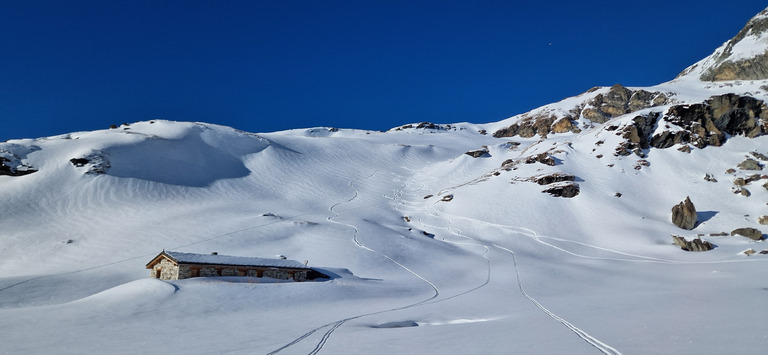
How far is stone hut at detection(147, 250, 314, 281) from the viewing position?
3253 centimetres

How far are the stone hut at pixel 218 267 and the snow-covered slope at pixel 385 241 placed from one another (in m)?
1.53

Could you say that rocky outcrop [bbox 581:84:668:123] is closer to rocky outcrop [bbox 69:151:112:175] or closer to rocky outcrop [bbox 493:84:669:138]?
rocky outcrop [bbox 493:84:669:138]

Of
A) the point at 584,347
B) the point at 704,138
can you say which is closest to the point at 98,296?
the point at 584,347

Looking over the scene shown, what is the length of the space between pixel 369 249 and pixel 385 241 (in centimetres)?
342

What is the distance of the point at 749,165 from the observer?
67812mm

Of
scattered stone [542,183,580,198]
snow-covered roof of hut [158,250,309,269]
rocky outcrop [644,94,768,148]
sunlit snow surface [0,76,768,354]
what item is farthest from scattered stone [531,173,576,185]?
snow-covered roof of hut [158,250,309,269]

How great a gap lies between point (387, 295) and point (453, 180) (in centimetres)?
5923

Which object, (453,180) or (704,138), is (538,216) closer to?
(453,180)

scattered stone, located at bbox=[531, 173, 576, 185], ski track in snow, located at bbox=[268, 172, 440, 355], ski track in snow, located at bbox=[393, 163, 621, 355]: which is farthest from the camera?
scattered stone, located at bbox=[531, 173, 576, 185]

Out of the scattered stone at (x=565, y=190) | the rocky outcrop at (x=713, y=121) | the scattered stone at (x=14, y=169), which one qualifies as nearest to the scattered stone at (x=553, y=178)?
the scattered stone at (x=565, y=190)

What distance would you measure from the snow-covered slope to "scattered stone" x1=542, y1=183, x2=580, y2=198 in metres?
1.19

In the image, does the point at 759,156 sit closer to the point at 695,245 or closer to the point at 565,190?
the point at 565,190

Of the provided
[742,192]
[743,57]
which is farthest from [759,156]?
[743,57]

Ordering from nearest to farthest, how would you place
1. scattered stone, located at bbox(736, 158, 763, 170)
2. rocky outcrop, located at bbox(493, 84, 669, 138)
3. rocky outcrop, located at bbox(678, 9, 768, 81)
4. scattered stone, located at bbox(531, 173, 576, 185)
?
scattered stone, located at bbox(736, 158, 763, 170)
scattered stone, located at bbox(531, 173, 576, 185)
rocky outcrop, located at bbox(678, 9, 768, 81)
rocky outcrop, located at bbox(493, 84, 669, 138)
